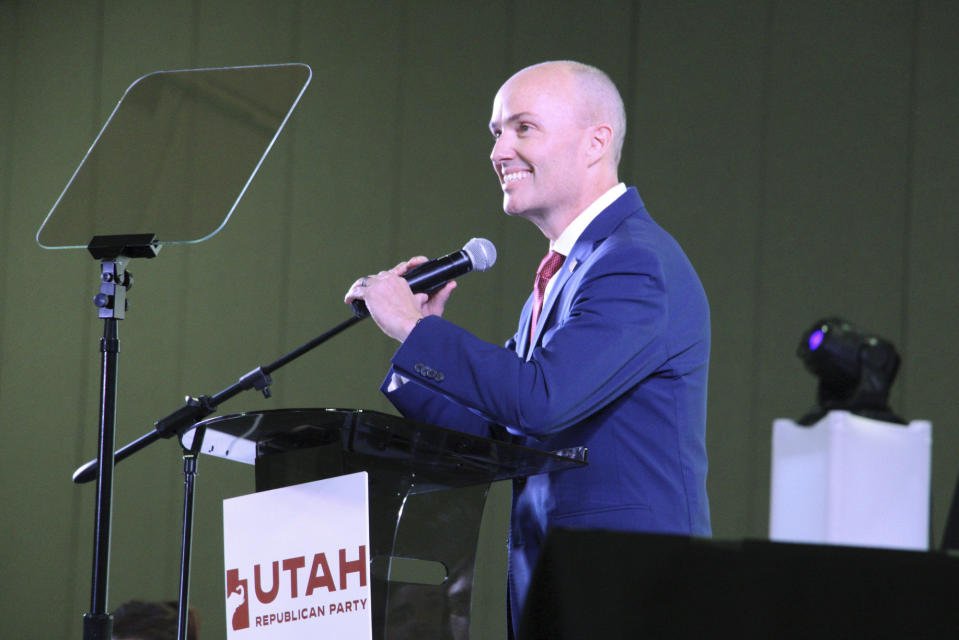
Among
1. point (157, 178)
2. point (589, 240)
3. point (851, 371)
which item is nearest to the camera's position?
point (851, 371)

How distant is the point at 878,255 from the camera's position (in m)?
3.54

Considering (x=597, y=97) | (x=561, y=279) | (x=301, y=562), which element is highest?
(x=597, y=97)

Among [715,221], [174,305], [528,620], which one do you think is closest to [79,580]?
[174,305]

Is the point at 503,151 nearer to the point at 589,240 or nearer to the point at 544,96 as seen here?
the point at 544,96

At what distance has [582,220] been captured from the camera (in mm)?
1908

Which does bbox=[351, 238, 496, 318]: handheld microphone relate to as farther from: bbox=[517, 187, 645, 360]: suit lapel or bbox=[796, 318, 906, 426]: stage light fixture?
bbox=[796, 318, 906, 426]: stage light fixture

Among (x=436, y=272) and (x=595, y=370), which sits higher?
(x=436, y=272)

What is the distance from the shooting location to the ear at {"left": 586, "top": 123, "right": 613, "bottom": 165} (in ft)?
6.35

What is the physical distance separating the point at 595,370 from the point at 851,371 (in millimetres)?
530

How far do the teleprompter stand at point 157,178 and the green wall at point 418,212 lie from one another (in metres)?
2.21

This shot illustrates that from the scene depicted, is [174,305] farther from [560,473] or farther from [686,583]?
[686,583]

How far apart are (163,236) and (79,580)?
3.21m

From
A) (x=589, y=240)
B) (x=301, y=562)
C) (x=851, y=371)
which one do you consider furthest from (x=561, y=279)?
(x=851, y=371)

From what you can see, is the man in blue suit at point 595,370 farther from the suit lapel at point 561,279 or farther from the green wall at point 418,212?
the green wall at point 418,212
